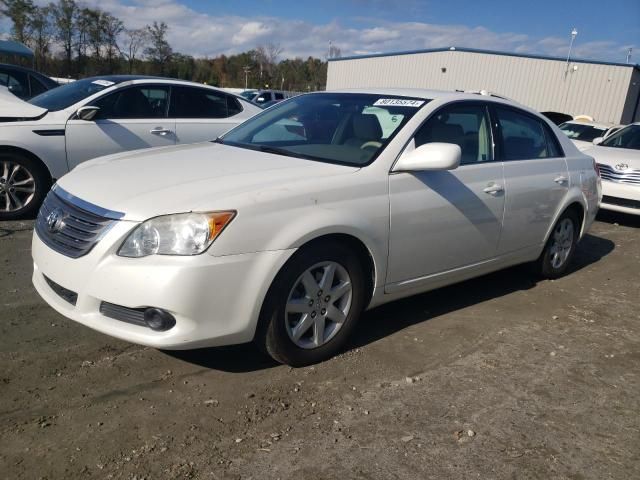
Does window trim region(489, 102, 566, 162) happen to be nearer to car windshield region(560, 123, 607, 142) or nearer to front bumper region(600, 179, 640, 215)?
front bumper region(600, 179, 640, 215)

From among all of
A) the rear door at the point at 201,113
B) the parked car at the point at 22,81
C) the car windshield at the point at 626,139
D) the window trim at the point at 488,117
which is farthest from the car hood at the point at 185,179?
the parked car at the point at 22,81

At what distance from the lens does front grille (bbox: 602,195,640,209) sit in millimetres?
8352

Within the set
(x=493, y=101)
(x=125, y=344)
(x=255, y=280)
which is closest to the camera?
(x=255, y=280)

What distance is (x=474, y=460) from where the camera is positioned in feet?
8.73

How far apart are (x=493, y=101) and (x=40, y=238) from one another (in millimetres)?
3432

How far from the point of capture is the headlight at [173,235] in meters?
2.80

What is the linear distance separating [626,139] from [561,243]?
5523 mm

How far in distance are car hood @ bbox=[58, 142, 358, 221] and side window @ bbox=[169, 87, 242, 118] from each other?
3228 millimetres

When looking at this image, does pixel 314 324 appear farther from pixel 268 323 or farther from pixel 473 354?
pixel 473 354

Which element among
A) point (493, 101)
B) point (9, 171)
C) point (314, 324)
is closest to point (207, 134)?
point (9, 171)

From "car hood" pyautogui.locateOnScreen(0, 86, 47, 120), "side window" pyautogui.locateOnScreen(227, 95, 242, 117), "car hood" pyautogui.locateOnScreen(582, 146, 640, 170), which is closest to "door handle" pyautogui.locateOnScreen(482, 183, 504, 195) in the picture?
"side window" pyautogui.locateOnScreen(227, 95, 242, 117)

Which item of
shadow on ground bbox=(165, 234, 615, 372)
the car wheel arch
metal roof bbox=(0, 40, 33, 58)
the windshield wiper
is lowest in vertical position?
shadow on ground bbox=(165, 234, 615, 372)

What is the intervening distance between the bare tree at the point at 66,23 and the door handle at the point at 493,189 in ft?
151

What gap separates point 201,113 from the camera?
7125mm
